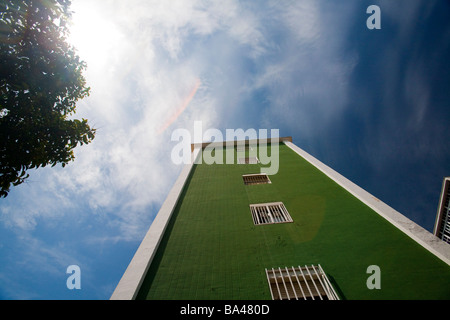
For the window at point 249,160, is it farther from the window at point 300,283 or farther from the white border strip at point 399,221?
the window at point 300,283

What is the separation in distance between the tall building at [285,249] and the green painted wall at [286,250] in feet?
0.09

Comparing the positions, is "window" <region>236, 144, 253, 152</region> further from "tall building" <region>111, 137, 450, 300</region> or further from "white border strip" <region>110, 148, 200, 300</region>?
"white border strip" <region>110, 148, 200, 300</region>

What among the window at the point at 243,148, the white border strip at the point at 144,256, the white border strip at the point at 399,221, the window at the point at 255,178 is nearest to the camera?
the white border strip at the point at 144,256

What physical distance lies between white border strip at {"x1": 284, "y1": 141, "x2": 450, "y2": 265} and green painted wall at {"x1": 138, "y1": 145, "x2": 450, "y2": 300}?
0.20 m

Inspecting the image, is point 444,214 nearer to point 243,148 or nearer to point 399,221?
Answer: point 399,221

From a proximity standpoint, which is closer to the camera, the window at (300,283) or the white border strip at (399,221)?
the window at (300,283)

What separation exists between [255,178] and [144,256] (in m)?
7.15

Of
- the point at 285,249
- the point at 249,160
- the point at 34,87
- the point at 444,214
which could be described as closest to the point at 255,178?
the point at 249,160

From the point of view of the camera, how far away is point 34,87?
24.0 feet

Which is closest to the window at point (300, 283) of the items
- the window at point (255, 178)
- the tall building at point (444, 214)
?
the window at point (255, 178)

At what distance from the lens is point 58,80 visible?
26.8 feet

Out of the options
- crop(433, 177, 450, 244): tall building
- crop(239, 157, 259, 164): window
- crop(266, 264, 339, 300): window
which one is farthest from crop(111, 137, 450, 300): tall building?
A: crop(433, 177, 450, 244): tall building

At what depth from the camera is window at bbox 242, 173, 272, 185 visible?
11.0m

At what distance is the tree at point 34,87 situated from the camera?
267 inches
